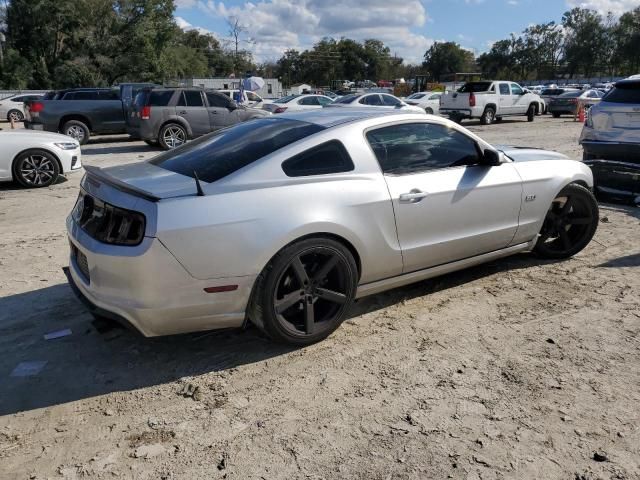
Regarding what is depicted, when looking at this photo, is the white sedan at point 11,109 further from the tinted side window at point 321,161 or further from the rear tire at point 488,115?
the tinted side window at point 321,161

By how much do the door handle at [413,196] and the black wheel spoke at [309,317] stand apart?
102 cm

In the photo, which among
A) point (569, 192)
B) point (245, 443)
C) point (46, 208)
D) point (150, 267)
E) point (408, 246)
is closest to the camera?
point (245, 443)

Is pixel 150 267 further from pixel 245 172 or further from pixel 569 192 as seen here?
pixel 569 192

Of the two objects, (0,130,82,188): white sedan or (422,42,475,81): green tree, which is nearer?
(0,130,82,188): white sedan

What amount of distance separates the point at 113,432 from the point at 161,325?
638 millimetres

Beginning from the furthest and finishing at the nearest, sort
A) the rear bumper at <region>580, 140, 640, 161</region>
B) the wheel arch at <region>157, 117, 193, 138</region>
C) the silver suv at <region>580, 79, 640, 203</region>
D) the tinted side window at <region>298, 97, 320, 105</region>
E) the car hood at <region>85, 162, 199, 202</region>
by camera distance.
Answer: the tinted side window at <region>298, 97, 320, 105</region>
the wheel arch at <region>157, 117, 193, 138</region>
the rear bumper at <region>580, 140, 640, 161</region>
the silver suv at <region>580, 79, 640, 203</region>
the car hood at <region>85, 162, 199, 202</region>

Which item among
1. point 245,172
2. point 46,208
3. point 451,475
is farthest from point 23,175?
point 451,475

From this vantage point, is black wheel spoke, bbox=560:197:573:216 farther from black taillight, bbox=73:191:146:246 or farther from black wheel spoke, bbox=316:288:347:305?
black taillight, bbox=73:191:146:246

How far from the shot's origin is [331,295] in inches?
144

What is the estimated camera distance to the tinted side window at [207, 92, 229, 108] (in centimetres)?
1497

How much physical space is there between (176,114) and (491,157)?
11.5 metres

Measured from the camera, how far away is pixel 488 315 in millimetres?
4184

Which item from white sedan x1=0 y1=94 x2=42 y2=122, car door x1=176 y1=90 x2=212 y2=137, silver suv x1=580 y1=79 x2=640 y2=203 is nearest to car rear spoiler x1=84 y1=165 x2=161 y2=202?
silver suv x1=580 y1=79 x2=640 y2=203

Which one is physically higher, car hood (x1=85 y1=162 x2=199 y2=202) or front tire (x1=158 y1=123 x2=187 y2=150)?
car hood (x1=85 y1=162 x2=199 y2=202)
